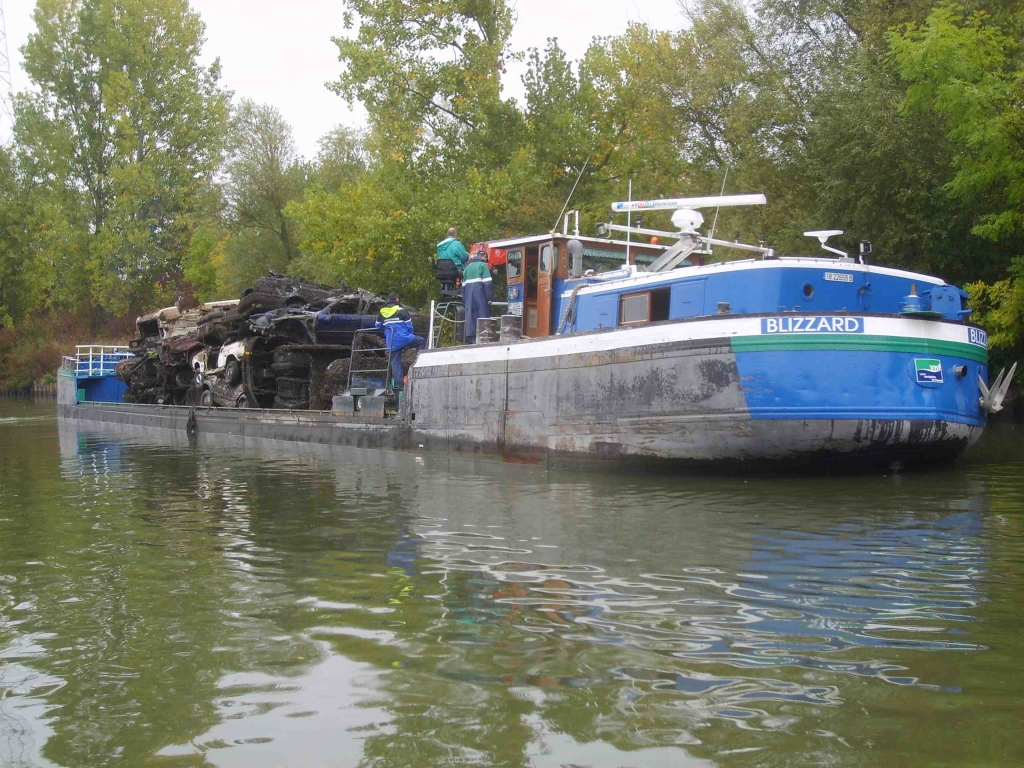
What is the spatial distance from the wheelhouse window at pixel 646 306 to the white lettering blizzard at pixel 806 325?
5.41 ft

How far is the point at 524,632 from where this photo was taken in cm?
511

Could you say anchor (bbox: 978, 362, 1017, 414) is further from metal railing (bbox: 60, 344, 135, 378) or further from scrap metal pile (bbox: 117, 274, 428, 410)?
metal railing (bbox: 60, 344, 135, 378)

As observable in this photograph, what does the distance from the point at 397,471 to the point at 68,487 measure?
4.09 meters

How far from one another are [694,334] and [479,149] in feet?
78.6

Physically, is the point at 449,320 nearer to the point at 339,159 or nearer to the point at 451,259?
the point at 451,259

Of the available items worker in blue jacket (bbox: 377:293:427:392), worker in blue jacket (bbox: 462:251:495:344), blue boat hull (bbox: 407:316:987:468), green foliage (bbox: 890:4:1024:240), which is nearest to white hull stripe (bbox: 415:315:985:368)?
blue boat hull (bbox: 407:316:987:468)

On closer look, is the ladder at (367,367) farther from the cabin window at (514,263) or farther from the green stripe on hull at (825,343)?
the green stripe on hull at (825,343)

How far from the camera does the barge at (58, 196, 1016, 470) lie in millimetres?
10547

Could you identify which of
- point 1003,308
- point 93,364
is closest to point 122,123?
point 93,364

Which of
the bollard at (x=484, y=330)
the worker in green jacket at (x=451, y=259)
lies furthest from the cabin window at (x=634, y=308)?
the worker in green jacket at (x=451, y=259)

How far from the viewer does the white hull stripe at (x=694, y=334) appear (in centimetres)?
1059

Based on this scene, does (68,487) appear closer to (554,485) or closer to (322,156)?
(554,485)

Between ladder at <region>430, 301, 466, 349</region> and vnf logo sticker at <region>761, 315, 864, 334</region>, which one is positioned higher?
ladder at <region>430, 301, 466, 349</region>

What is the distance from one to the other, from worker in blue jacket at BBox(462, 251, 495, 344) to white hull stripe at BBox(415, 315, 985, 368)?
1.72 m
